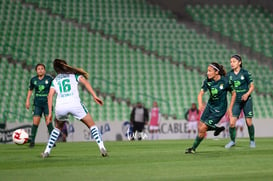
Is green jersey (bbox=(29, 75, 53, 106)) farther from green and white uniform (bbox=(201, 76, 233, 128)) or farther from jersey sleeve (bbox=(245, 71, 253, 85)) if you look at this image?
jersey sleeve (bbox=(245, 71, 253, 85))

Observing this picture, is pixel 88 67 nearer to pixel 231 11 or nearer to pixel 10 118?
pixel 10 118

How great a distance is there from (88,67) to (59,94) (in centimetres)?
1902

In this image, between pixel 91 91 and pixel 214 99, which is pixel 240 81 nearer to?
pixel 214 99

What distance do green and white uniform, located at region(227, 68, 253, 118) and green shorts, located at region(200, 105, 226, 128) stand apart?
2.08 m

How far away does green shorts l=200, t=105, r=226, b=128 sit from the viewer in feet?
44.4

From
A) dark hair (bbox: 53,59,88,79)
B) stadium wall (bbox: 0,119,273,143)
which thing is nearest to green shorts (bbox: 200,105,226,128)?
dark hair (bbox: 53,59,88,79)

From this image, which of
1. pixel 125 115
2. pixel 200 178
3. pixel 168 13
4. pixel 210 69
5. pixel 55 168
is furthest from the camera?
pixel 168 13

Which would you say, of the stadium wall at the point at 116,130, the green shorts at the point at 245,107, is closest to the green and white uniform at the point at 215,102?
the green shorts at the point at 245,107

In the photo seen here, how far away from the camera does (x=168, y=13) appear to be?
1431 inches

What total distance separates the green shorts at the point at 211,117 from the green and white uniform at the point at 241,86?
2.08 metres

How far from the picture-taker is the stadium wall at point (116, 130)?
985 inches

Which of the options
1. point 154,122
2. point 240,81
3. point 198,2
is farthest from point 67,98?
point 198,2

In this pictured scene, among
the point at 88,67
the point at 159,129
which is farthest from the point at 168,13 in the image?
the point at 159,129

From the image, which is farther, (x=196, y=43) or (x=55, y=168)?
(x=196, y=43)
